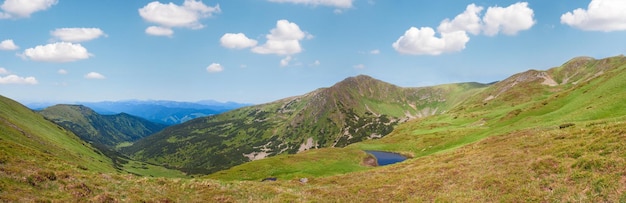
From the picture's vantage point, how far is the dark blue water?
103912mm

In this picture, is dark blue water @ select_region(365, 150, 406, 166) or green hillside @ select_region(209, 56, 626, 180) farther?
dark blue water @ select_region(365, 150, 406, 166)

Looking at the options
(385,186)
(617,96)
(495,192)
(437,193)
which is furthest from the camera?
(617,96)

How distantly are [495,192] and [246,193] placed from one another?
2517cm

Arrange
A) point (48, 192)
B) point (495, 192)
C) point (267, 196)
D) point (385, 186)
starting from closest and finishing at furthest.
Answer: point (48, 192)
point (495, 192)
point (267, 196)
point (385, 186)

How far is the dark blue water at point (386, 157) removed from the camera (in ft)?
341

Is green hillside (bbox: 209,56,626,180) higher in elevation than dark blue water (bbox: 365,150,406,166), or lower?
higher

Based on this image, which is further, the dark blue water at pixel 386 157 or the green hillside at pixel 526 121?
the dark blue water at pixel 386 157

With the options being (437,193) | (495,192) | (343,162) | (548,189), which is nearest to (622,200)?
(548,189)

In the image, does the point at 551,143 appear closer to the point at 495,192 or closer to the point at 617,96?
the point at 495,192

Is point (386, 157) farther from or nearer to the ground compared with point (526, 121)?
nearer to the ground

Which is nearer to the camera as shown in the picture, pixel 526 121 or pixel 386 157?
pixel 526 121

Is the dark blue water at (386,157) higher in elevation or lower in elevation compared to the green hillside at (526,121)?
lower

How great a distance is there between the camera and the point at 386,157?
4419 inches

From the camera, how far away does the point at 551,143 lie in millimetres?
39812
